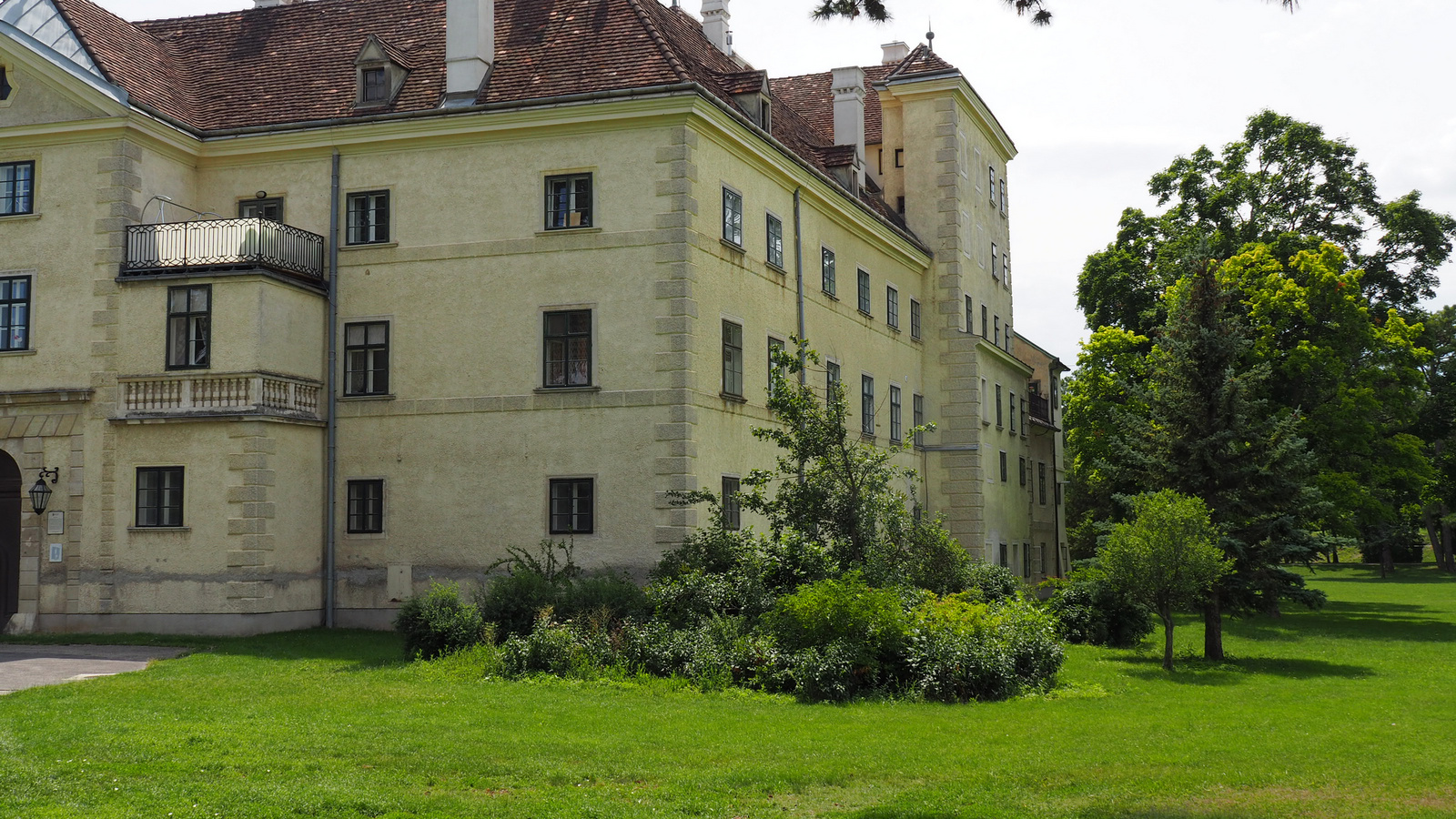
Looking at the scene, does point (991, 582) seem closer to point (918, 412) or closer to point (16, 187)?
point (918, 412)

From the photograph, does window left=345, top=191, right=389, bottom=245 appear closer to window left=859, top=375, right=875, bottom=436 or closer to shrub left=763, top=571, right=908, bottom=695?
shrub left=763, top=571, right=908, bottom=695

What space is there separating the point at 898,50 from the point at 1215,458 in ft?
84.3

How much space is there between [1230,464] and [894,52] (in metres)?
25.9

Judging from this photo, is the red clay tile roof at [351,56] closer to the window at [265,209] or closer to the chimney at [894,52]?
the window at [265,209]

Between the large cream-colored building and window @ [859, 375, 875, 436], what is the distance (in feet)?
20.9

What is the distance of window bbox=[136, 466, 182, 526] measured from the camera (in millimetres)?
26859

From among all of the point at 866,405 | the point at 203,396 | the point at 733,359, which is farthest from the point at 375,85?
the point at 866,405

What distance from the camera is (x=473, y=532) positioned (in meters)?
27.8

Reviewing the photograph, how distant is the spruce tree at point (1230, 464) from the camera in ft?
91.0

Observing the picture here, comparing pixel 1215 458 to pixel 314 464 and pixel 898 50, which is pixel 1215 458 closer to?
pixel 314 464

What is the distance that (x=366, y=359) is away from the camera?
1145 inches

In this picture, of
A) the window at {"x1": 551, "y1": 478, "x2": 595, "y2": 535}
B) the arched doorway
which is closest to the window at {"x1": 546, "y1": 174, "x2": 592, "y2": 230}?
the window at {"x1": 551, "y1": 478, "x2": 595, "y2": 535}

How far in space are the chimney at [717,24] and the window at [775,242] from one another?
887 cm

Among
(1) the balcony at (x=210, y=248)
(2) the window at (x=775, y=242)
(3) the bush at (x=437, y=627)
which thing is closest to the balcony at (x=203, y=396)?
(1) the balcony at (x=210, y=248)
